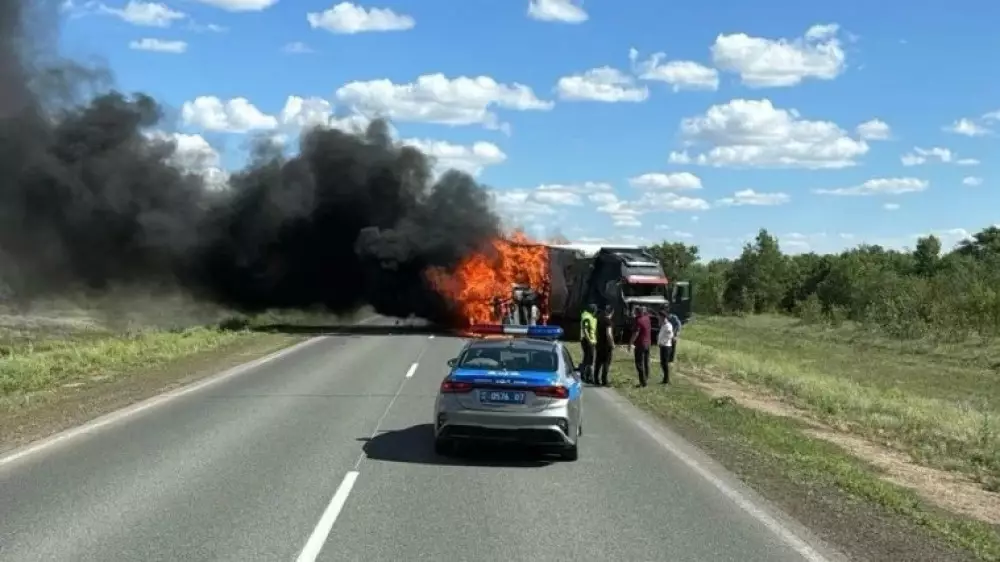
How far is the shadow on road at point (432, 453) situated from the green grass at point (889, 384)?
5.46 metres

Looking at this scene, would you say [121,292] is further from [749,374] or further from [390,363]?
[749,374]

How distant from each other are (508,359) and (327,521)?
178 inches

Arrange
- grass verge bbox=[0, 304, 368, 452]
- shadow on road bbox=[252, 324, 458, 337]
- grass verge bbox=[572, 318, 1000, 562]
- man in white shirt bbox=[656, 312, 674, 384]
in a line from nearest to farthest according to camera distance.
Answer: grass verge bbox=[572, 318, 1000, 562], grass verge bbox=[0, 304, 368, 452], man in white shirt bbox=[656, 312, 674, 384], shadow on road bbox=[252, 324, 458, 337]

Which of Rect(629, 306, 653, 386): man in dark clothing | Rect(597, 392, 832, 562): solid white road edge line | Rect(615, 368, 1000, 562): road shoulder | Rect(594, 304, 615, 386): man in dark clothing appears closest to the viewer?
Rect(597, 392, 832, 562): solid white road edge line

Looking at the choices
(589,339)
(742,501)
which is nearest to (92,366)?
(589,339)

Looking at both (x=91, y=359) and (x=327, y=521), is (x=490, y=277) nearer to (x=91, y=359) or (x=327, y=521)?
(x=91, y=359)

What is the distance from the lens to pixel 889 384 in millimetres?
26562

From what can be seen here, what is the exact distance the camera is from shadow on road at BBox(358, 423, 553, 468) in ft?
36.5

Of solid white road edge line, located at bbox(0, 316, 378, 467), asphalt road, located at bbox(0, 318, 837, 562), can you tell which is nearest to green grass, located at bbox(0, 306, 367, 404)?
solid white road edge line, located at bbox(0, 316, 378, 467)

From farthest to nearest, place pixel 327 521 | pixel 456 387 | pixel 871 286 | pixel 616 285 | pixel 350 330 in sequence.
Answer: pixel 871 286 < pixel 350 330 < pixel 616 285 < pixel 456 387 < pixel 327 521

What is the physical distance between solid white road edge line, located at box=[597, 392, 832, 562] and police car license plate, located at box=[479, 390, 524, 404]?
208 cm

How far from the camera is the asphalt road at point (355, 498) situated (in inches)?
276

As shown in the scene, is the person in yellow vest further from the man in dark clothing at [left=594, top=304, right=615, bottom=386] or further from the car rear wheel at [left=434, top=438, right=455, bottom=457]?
the car rear wheel at [left=434, top=438, right=455, bottom=457]

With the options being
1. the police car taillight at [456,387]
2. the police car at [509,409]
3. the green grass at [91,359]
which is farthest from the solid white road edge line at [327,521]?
the green grass at [91,359]
